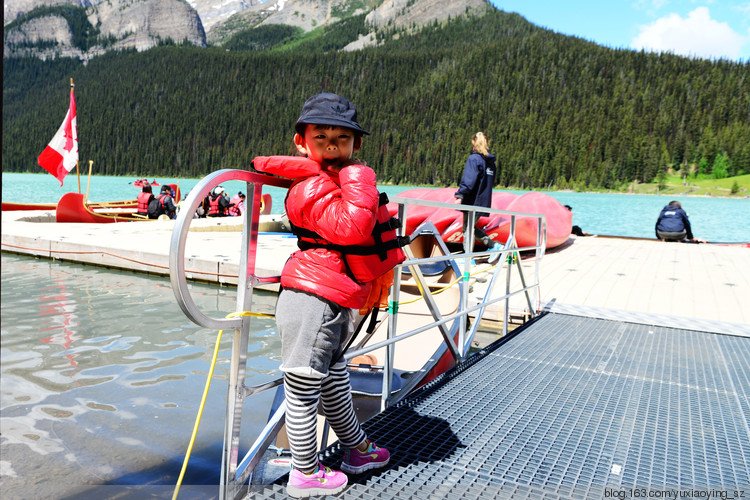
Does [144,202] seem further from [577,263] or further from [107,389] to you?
[577,263]

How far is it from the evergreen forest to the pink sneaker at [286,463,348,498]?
351 feet

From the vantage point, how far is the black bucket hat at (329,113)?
5.65ft

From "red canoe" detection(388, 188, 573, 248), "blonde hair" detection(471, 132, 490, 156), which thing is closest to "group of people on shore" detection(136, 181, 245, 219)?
"red canoe" detection(388, 188, 573, 248)

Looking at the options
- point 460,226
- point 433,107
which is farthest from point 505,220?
point 433,107

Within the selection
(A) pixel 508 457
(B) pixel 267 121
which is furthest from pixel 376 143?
(A) pixel 508 457

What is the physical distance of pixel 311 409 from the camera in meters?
1.88

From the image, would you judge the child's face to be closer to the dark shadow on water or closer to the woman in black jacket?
the dark shadow on water

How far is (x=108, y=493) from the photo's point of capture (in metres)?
3.17

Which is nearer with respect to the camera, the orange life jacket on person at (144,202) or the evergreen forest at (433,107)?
the orange life jacket on person at (144,202)

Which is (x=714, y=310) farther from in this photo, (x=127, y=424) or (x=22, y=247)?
(x=22, y=247)

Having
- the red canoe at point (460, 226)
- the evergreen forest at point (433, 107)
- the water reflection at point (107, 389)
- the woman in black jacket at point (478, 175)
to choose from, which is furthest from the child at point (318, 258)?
the evergreen forest at point (433, 107)

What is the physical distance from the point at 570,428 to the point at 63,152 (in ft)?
53.9

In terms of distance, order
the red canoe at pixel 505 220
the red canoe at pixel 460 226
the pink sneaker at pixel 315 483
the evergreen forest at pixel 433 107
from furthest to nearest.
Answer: the evergreen forest at pixel 433 107, the red canoe at pixel 505 220, the red canoe at pixel 460 226, the pink sneaker at pixel 315 483

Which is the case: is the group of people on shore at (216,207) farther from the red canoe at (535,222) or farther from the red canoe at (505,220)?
the red canoe at (535,222)
